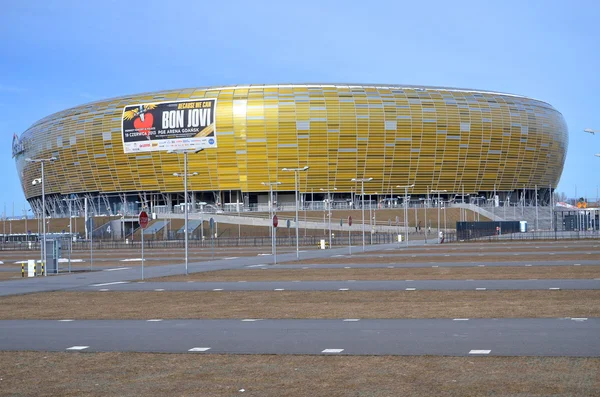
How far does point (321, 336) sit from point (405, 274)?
1771 cm

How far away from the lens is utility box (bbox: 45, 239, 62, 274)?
39.6m

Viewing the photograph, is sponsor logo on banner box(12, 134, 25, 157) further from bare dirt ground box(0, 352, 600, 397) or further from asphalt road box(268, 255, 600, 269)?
bare dirt ground box(0, 352, 600, 397)

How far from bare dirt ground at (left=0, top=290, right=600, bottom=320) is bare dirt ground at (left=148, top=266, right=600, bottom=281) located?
254 inches

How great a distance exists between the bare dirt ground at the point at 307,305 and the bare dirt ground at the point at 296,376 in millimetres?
5860

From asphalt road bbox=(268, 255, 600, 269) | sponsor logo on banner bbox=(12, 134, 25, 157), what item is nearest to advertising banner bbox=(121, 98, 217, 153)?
sponsor logo on banner bbox=(12, 134, 25, 157)

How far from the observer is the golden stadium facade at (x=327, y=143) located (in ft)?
417

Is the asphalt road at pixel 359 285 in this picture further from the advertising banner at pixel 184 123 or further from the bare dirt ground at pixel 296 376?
the advertising banner at pixel 184 123

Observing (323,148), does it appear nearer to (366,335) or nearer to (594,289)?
(594,289)

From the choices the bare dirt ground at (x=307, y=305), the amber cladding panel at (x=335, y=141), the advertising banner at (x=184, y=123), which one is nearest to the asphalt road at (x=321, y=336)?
the bare dirt ground at (x=307, y=305)

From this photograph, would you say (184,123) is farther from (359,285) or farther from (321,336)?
(321,336)

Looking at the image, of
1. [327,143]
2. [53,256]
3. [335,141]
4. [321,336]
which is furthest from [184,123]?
[321,336]

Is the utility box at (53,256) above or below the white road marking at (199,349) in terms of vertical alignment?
above

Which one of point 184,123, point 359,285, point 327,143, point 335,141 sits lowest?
point 359,285

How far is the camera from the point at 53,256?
130 ft
